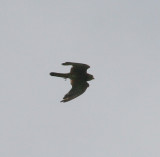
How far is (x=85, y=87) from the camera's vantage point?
26.2 meters

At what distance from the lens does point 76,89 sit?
2595cm

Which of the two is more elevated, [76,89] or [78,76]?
[78,76]

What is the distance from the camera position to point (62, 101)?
23625 mm

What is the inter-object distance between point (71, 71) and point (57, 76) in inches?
30.2

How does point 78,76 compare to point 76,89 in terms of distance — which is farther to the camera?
point 78,76

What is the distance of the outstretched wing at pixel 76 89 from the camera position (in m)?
24.7

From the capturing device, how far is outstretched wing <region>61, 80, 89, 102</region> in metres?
24.7

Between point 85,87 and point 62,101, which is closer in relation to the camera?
point 62,101

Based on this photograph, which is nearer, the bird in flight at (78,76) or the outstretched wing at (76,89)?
the outstretched wing at (76,89)

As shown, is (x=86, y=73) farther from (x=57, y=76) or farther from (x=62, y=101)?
(x=62, y=101)

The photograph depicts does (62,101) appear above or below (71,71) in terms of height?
below

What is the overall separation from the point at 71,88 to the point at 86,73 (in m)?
1.35

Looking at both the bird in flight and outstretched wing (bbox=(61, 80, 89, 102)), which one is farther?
the bird in flight

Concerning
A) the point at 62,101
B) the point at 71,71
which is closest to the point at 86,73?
the point at 71,71
